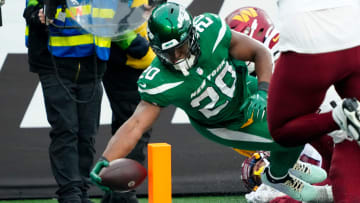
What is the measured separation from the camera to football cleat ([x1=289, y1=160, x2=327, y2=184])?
15.4 feet

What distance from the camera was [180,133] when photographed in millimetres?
5902

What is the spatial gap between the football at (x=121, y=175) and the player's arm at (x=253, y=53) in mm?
916

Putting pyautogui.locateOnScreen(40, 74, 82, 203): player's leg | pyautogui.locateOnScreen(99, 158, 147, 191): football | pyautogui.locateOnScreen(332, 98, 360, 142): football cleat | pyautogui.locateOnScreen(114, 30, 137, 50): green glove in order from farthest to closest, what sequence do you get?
pyautogui.locateOnScreen(114, 30, 137, 50): green glove, pyautogui.locateOnScreen(40, 74, 82, 203): player's leg, pyautogui.locateOnScreen(99, 158, 147, 191): football, pyautogui.locateOnScreen(332, 98, 360, 142): football cleat

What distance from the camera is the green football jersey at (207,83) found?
163 inches

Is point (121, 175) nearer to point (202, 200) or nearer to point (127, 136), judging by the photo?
point (127, 136)

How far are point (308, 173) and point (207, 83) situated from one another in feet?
3.04

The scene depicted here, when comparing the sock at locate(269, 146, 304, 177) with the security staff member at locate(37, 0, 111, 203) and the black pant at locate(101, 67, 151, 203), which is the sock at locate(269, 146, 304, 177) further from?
the security staff member at locate(37, 0, 111, 203)

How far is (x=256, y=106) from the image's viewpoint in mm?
4219

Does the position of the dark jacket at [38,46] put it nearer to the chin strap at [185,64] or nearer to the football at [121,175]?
the chin strap at [185,64]

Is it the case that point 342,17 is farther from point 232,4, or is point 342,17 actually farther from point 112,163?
point 232,4

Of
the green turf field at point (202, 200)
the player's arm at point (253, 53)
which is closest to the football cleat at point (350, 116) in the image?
the player's arm at point (253, 53)

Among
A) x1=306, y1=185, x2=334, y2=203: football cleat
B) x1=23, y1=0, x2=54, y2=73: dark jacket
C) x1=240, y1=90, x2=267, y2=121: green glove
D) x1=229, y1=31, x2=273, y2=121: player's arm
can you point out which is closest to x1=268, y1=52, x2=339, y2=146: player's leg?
x1=240, y1=90, x2=267, y2=121: green glove

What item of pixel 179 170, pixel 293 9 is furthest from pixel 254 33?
pixel 293 9

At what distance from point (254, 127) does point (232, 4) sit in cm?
171
